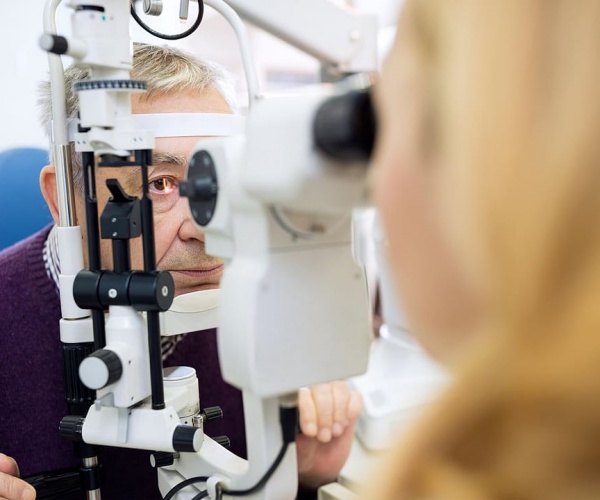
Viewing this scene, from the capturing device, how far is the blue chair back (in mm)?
1590

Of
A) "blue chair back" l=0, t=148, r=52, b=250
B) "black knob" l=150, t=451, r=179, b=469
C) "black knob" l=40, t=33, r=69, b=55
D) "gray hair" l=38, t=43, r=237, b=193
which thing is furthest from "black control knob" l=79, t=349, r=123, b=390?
"blue chair back" l=0, t=148, r=52, b=250

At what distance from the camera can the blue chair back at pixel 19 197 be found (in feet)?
5.22

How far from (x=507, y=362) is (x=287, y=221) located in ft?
1.11

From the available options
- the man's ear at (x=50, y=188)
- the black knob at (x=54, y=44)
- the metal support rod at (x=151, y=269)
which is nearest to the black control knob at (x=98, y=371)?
the metal support rod at (x=151, y=269)

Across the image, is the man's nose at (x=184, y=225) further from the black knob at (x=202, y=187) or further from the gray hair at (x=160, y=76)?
the black knob at (x=202, y=187)

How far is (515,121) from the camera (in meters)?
0.28

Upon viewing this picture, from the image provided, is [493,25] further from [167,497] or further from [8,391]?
[8,391]

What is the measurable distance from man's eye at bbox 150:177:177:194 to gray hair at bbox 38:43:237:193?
4.8 inches

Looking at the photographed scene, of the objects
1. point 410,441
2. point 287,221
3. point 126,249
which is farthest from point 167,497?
point 410,441

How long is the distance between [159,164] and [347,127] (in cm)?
72

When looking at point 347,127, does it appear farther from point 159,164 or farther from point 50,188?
point 50,188

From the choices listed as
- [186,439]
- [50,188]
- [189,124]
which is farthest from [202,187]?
[50,188]

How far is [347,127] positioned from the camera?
0.45 meters

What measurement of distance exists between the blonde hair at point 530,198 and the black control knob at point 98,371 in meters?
0.51
